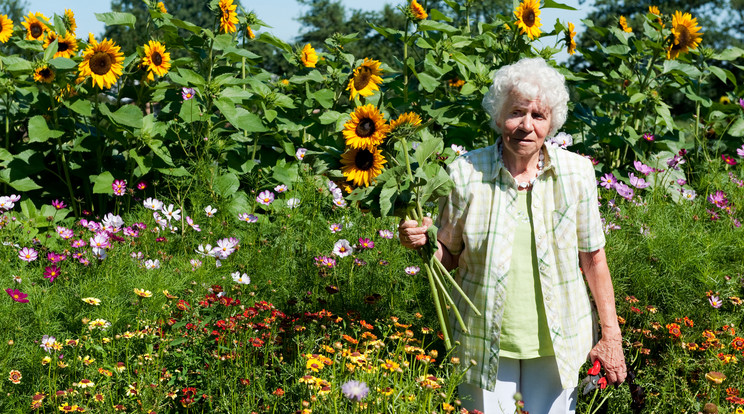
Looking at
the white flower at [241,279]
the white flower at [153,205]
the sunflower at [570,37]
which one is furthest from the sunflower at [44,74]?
the sunflower at [570,37]

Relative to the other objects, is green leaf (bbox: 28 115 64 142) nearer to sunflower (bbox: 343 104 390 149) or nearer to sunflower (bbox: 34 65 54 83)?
sunflower (bbox: 34 65 54 83)

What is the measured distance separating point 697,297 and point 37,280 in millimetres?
3096

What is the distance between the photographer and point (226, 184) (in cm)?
436

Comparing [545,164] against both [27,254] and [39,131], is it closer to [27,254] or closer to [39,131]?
[27,254]

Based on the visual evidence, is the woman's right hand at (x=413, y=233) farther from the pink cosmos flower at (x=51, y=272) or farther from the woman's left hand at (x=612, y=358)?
the pink cosmos flower at (x=51, y=272)

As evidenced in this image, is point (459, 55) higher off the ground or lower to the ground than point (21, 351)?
higher

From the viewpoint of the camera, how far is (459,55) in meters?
4.54

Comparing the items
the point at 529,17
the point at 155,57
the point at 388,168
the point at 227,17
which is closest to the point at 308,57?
the point at 227,17

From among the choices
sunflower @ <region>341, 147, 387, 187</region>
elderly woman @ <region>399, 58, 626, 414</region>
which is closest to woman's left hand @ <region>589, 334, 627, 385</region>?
elderly woman @ <region>399, 58, 626, 414</region>

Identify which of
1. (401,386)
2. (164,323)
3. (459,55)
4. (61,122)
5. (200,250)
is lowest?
(401,386)

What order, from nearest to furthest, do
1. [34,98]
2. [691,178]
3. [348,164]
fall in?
1. [348,164]
2. [34,98]
3. [691,178]

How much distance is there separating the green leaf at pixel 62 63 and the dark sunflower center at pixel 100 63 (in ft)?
0.41

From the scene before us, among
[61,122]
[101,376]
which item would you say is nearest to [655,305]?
[101,376]

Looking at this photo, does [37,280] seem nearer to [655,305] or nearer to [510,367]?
[510,367]
